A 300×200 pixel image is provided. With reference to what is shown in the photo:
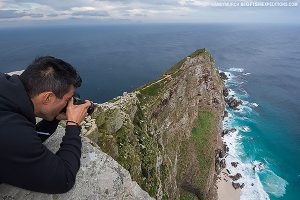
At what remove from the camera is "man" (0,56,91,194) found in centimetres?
474

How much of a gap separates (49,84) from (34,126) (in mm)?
852

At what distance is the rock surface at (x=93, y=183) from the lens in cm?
595

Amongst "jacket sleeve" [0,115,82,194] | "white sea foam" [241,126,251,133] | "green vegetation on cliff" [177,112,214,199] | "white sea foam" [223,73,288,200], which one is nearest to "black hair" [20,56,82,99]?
"jacket sleeve" [0,115,82,194]

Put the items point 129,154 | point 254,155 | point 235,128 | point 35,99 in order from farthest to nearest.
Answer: point 235,128 < point 254,155 < point 129,154 < point 35,99

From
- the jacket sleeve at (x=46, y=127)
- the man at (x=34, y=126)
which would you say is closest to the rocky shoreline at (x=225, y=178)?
the jacket sleeve at (x=46, y=127)

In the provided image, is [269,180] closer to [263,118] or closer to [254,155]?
[254,155]

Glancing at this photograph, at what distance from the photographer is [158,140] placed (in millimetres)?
38625

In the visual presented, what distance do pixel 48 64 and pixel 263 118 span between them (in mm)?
99747

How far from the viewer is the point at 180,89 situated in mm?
62562

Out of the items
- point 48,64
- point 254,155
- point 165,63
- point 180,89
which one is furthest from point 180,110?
point 165,63

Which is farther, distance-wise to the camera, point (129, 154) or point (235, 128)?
point (235, 128)

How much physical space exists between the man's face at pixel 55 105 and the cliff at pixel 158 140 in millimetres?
1007

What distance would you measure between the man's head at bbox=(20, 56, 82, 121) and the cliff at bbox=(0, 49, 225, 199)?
132cm

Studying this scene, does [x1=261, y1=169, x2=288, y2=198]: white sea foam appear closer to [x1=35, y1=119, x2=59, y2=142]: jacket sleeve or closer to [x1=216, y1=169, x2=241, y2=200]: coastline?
[x1=216, y1=169, x2=241, y2=200]: coastline
